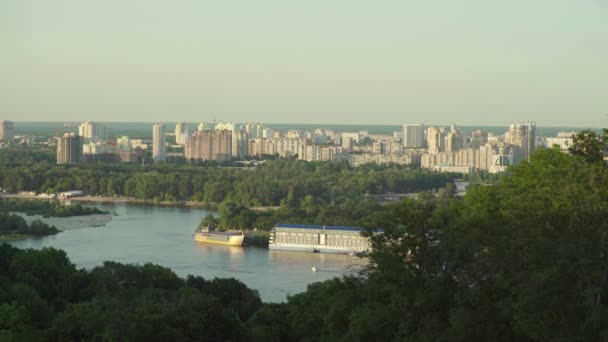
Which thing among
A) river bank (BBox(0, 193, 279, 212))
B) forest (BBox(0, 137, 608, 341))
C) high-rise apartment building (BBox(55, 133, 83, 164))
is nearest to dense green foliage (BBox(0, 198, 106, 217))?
river bank (BBox(0, 193, 279, 212))

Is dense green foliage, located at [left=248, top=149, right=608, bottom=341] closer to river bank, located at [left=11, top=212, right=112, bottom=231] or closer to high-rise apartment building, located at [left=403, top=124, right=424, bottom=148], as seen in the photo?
river bank, located at [left=11, top=212, right=112, bottom=231]

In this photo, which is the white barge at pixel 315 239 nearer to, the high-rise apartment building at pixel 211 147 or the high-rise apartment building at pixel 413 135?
the high-rise apartment building at pixel 211 147

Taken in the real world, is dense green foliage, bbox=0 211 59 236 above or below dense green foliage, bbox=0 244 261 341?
below

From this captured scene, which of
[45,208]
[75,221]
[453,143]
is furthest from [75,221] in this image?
[453,143]

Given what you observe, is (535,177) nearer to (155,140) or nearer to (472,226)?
(472,226)

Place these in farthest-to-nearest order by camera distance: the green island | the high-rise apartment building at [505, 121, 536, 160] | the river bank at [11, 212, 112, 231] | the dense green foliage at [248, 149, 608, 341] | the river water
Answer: the high-rise apartment building at [505, 121, 536, 160]
the river bank at [11, 212, 112, 231]
the green island
the river water
the dense green foliage at [248, 149, 608, 341]
